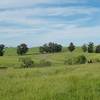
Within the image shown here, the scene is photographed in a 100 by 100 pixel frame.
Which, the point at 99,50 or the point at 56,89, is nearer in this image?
the point at 56,89

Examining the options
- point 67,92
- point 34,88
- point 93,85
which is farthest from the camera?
point 93,85

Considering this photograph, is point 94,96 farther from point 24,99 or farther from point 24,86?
point 24,86

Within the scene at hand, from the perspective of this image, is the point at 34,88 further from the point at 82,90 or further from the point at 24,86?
the point at 82,90

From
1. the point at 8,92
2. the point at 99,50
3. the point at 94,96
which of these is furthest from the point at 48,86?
the point at 99,50

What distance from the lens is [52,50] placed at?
19712cm

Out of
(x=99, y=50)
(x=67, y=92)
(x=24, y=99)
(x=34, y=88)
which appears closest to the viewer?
(x=24, y=99)

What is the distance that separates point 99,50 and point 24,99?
17847cm

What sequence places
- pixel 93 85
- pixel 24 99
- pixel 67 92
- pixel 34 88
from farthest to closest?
pixel 93 85 → pixel 34 88 → pixel 67 92 → pixel 24 99

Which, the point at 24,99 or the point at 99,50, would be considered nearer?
the point at 24,99

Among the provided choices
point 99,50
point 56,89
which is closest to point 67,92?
point 56,89

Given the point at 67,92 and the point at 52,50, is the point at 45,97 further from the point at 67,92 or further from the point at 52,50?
the point at 52,50

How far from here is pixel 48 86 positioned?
13969mm

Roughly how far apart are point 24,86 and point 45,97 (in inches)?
111

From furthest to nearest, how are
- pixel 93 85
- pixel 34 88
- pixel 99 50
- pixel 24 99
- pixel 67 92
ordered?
pixel 99 50 < pixel 93 85 < pixel 34 88 < pixel 67 92 < pixel 24 99
